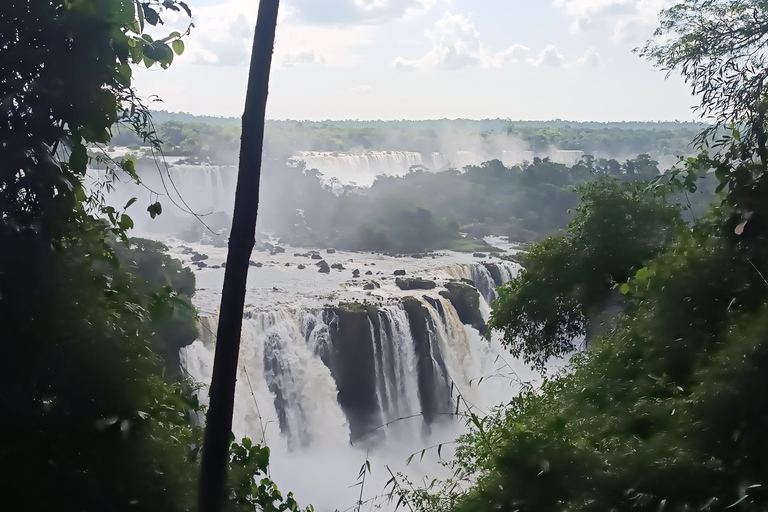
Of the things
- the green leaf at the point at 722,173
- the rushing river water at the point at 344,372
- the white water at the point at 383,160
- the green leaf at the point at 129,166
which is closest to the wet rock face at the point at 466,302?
the rushing river water at the point at 344,372

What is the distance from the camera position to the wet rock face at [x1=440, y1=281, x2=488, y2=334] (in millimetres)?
24750

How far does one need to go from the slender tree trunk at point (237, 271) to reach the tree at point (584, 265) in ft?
30.2

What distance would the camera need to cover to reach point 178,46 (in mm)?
2996

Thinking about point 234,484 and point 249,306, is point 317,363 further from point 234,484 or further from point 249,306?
point 234,484

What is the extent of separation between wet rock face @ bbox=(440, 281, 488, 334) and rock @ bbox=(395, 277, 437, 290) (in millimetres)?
591

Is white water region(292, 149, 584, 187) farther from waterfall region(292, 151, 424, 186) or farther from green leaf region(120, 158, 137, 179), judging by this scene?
green leaf region(120, 158, 137, 179)

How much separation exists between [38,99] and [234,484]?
5.52ft

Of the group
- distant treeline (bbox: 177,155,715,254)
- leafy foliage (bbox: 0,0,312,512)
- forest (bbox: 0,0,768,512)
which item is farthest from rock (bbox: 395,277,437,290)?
leafy foliage (bbox: 0,0,312,512)

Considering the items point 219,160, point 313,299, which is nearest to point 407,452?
point 313,299

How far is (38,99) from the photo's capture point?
108 inches

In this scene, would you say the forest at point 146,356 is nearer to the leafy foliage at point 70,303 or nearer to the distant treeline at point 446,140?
the leafy foliage at point 70,303

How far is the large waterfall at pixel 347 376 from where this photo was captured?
1881cm

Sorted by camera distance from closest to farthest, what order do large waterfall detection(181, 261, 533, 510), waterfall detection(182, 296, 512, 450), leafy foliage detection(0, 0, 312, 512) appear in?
leafy foliage detection(0, 0, 312, 512) < large waterfall detection(181, 261, 533, 510) < waterfall detection(182, 296, 512, 450)

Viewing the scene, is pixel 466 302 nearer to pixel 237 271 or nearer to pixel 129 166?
pixel 129 166
